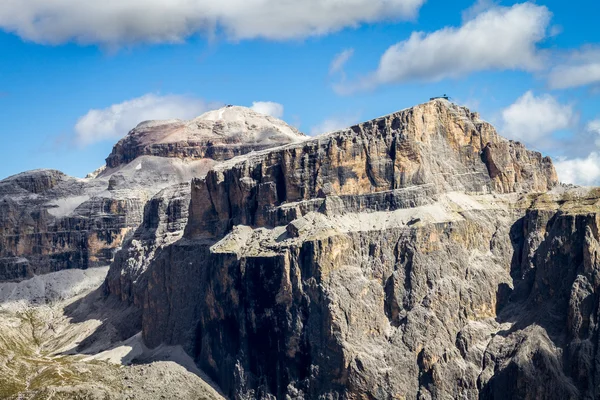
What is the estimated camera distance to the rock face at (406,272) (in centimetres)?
10888

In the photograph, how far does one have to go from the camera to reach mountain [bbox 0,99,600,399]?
4289 inches

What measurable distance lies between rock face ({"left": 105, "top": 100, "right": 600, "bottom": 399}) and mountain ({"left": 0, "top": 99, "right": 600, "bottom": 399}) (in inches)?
7.8

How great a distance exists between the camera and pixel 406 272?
394ft

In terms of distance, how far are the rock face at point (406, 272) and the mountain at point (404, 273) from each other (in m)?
0.20

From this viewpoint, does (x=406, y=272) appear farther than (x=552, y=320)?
Yes

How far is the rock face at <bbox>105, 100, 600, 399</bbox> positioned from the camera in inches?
4286

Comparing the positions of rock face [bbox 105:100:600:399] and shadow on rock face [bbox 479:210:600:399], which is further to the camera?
rock face [bbox 105:100:600:399]

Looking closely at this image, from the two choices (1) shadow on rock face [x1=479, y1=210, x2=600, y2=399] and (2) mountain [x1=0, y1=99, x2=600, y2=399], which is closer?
(1) shadow on rock face [x1=479, y1=210, x2=600, y2=399]

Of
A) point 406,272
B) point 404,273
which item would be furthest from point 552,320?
point 404,273

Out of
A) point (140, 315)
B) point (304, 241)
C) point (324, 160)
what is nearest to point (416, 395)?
point (304, 241)

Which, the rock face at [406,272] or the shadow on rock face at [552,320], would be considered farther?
the rock face at [406,272]

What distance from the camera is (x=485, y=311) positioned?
117250mm

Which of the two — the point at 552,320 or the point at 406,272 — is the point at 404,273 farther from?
the point at 552,320

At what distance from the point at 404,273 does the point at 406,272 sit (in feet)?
1.00
